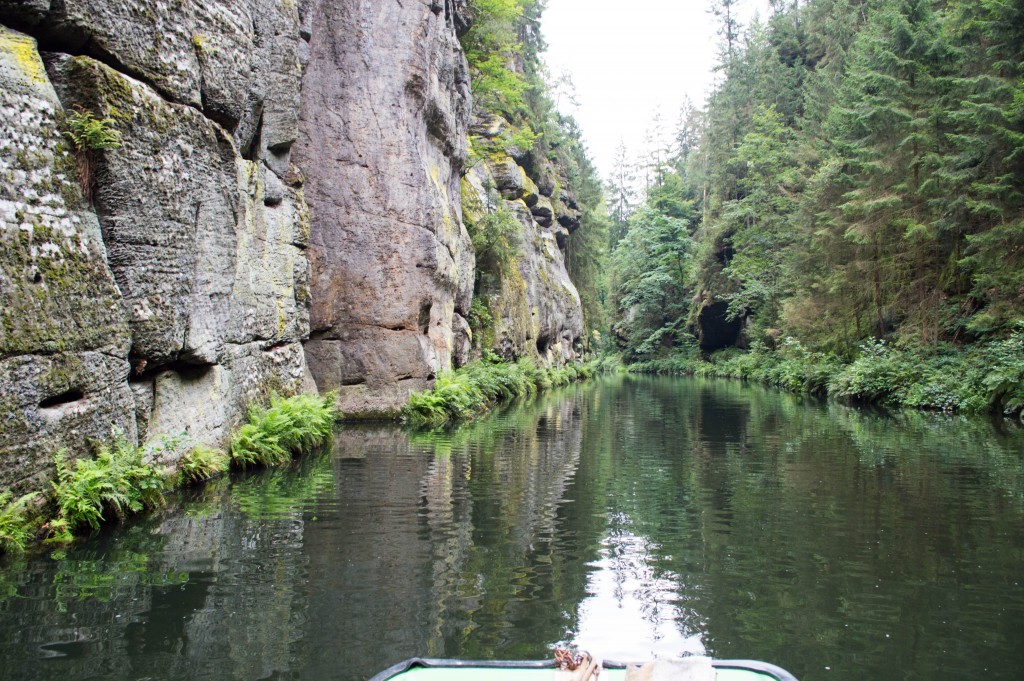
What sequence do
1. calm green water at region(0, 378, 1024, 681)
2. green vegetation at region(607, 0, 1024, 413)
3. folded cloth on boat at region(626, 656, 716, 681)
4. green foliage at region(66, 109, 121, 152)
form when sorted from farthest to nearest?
green vegetation at region(607, 0, 1024, 413) → green foliage at region(66, 109, 121, 152) → calm green water at region(0, 378, 1024, 681) → folded cloth on boat at region(626, 656, 716, 681)

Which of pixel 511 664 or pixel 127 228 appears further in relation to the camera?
pixel 127 228

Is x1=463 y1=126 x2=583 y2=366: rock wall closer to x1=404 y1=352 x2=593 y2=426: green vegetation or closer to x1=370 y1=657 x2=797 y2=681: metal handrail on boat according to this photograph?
x1=404 y1=352 x2=593 y2=426: green vegetation

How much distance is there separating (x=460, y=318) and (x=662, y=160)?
59166mm

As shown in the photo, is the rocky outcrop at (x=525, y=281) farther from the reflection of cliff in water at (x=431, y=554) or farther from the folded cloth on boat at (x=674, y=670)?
the folded cloth on boat at (x=674, y=670)

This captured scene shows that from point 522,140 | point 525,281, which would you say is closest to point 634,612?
point 522,140

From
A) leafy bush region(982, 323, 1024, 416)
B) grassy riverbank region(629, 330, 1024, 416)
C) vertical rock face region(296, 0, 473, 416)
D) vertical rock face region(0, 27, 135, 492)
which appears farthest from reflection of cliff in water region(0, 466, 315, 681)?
grassy riverbank region(629, 330, 1024, 416)

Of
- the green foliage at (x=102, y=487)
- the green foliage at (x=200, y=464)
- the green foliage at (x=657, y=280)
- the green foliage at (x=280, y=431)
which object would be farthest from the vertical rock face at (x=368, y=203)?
the green foliage at (x=657, y=280)

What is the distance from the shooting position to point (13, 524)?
5.99m

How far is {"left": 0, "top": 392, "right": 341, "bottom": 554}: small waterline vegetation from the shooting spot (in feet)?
20.4

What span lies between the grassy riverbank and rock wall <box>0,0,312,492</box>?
1692cm

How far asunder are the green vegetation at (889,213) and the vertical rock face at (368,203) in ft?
45.3

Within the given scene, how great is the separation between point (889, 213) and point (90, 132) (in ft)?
73.7

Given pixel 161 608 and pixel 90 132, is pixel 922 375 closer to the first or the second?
pixel 90 132

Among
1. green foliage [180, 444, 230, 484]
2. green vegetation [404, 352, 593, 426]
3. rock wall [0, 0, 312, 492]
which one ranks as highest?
rock wall [0, 0, 312, 492]
